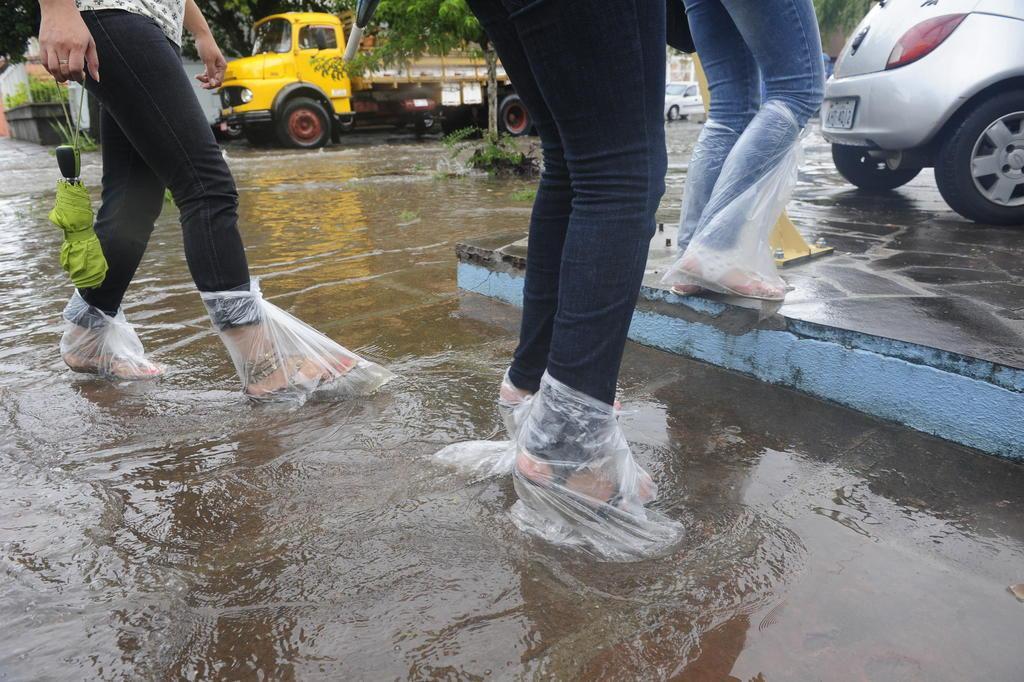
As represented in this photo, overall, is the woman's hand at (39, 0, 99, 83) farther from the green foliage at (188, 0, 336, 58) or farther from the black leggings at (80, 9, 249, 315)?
the green foliage at (188, 0, 336, 58)

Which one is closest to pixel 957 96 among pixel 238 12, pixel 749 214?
pixel 749 214

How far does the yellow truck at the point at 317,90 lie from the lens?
12.9 m

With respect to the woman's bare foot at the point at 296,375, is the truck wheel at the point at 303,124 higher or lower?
higher

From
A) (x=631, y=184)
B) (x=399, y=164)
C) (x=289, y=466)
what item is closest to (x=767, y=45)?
(x=631, y=184)

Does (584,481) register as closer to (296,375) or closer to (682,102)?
(296,375)

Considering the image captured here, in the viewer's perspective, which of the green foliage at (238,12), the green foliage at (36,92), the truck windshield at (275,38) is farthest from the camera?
the green foliage at (238,12)

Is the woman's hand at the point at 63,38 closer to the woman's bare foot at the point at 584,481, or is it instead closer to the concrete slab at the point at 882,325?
the woman's bare foot at the point at 584,481

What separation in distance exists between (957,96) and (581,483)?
3.12 meters

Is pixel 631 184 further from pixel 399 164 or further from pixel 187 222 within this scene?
pixel 399 164

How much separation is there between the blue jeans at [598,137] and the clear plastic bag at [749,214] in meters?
0.78

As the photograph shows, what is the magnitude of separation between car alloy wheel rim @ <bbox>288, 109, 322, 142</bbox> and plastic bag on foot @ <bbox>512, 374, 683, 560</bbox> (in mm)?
13079

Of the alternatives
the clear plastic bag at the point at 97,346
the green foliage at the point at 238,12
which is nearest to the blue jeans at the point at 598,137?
the clear plastic bag at the point at 97,346

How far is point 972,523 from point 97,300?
227 cm

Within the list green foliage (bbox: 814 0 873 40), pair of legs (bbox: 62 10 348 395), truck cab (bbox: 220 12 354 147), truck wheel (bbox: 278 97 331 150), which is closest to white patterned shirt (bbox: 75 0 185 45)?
pair of legs (bbox: 62 10 348 395)
